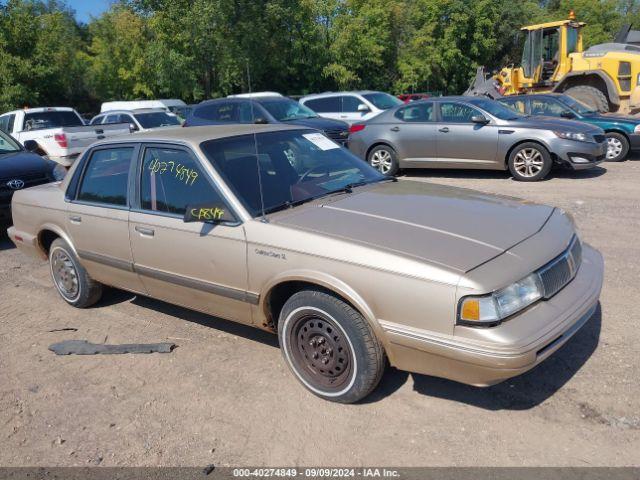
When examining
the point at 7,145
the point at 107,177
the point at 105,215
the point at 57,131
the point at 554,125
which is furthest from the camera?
the point at 57,131

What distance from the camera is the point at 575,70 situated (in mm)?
16219

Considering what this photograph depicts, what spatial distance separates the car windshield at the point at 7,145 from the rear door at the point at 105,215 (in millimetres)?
4587

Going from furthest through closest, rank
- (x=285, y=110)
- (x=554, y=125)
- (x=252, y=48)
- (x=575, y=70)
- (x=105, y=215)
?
(x=252, y=48)
(x=575, y=70)
(x=285, y=110)
(x=554, y=125)
(x=105, y=215)

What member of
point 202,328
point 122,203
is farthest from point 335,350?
point 122,203

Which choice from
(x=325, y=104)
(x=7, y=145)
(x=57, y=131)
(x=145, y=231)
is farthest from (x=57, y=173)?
(x=325, y=104)

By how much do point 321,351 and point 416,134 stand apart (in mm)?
8130

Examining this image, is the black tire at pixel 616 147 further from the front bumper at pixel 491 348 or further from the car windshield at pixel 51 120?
the car windshield at pixel 51 120

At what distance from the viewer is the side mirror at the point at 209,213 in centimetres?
379

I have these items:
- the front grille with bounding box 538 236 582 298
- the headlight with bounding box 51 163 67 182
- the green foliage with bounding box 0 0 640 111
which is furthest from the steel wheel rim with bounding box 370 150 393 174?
the green foliage with bounding box 0 0 640 111

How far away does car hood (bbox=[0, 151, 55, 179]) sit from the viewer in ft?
25.7

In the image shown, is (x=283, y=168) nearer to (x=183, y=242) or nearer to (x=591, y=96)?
(x=183, y=242)

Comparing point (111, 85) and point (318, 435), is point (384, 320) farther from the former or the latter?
point (111, 85)

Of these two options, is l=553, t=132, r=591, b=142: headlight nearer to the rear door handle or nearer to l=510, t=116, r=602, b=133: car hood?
l=510, t=116, r=602, b=133: car hood

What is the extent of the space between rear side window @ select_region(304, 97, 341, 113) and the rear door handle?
11992mm
